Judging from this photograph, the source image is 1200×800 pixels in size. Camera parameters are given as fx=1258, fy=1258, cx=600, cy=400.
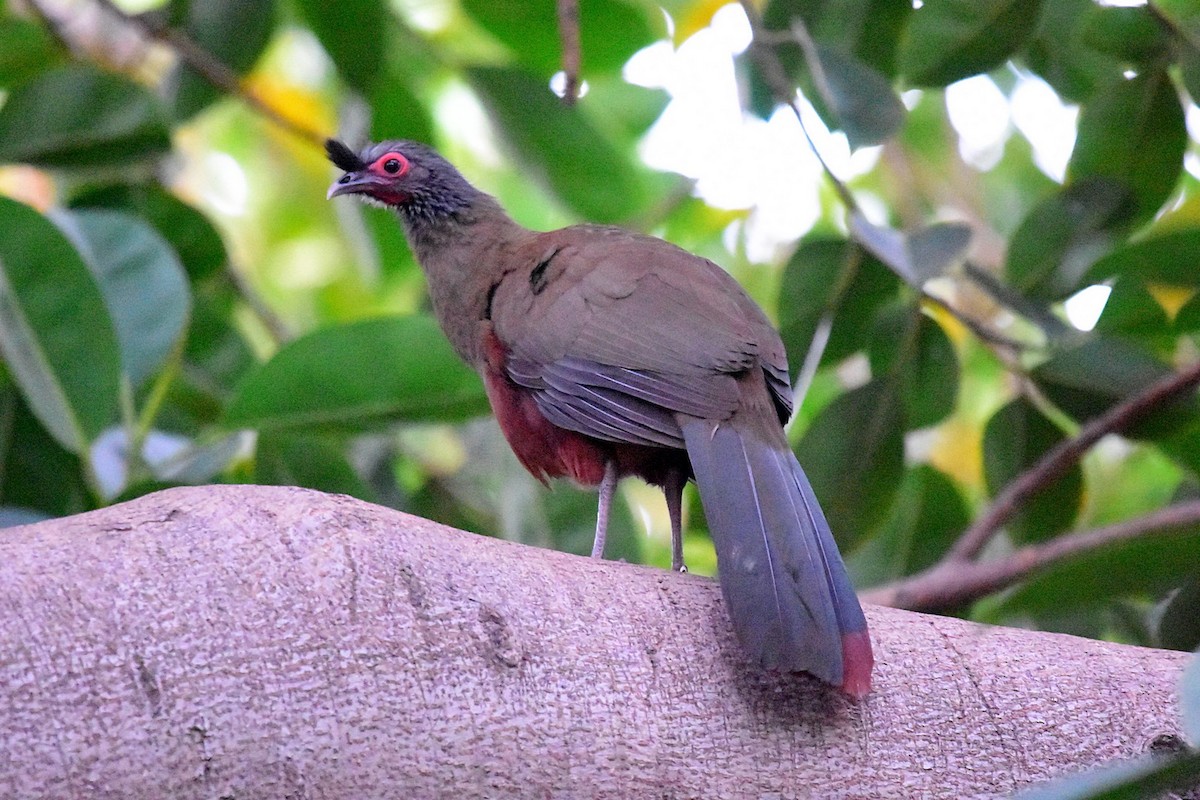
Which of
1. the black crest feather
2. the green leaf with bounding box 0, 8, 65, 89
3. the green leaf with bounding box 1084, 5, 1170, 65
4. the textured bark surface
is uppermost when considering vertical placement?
the green leaf with bounding box 1084, 5, 1170, 65

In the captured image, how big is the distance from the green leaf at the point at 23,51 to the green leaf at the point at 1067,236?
3678 mm

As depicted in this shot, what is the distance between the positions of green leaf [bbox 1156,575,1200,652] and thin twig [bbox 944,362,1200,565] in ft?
2.78

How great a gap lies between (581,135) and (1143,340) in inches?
81.3

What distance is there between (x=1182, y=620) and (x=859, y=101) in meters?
1.52

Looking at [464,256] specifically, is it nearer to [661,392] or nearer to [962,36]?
[661,392]

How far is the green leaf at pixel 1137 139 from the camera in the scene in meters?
3.52

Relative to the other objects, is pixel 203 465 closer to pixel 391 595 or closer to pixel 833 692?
pixel 391 595

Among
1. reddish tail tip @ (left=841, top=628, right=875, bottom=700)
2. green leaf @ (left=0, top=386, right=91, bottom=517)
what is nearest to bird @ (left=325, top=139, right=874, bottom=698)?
reddish tail tip @ (left=841, top=628, right=875, bottom=700)

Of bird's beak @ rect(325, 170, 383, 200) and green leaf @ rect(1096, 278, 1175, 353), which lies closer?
green leaf @ rect(1096, 278, 1175, 353)

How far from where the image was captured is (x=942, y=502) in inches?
171

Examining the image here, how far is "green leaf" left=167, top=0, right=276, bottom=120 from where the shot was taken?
178 inches

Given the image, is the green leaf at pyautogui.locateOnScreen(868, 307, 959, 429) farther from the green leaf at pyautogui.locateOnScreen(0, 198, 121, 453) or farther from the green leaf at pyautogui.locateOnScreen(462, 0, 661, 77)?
the green leaf at pyautogui.locateOnScreen(0, 198, 121, 453)

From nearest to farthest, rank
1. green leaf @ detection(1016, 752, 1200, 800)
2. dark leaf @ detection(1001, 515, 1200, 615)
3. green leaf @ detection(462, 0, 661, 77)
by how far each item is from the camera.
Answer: green leaf @ detection(1016, 752, 1200, 800) < dark leaf @ detection(1001, 515, 1200, 615) < green leaf @ detection(462, 0, 661, 77)

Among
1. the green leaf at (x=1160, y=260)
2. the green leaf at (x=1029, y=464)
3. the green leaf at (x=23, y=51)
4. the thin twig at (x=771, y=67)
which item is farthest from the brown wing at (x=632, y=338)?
the green leaf at (x=23, y=51)
